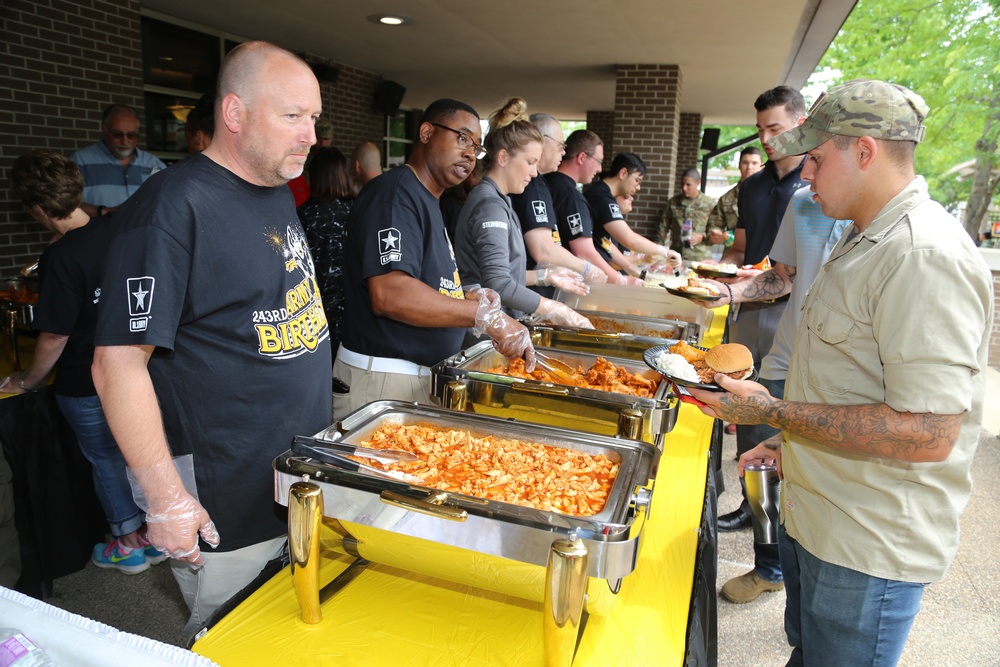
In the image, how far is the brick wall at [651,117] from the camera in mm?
7473

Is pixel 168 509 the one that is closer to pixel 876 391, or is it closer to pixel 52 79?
pixel 876 391

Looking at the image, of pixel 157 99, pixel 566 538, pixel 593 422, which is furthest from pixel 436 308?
pixel 157 99

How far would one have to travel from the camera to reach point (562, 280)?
3.21 m

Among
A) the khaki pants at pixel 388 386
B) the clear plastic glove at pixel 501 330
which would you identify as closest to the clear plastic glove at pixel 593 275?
the clear plastic glove at pixel 501 330

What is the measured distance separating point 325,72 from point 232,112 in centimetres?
717

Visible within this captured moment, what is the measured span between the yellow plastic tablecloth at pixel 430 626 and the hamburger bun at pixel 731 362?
1.81ft

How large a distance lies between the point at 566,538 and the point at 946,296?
0.79m

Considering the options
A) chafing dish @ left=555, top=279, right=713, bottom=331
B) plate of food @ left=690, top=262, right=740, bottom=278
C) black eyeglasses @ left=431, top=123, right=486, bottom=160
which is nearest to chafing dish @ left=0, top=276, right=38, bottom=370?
black eyeglasses @ left=431, top=123, right=486, bottom=160

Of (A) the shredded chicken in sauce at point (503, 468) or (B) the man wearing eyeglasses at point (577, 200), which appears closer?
(A) the shredded chicken in sauce at point (503, 468)

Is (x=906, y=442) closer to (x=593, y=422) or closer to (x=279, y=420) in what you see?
(x=593, y=422)

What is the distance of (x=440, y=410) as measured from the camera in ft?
5.02

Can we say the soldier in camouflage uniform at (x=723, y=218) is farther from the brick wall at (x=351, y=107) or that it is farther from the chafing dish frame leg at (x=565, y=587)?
the chafing dish frame leg at (x=565, y=587)

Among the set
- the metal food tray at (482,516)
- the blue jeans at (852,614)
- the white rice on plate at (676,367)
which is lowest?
the blue jeans at (852,614)

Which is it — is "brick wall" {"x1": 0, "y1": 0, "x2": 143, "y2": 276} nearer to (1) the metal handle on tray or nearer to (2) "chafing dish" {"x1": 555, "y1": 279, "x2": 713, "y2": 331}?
(2) "chafing dish" {"x1": 555, "y1": 279, "x2": 713, "y2": 331}
